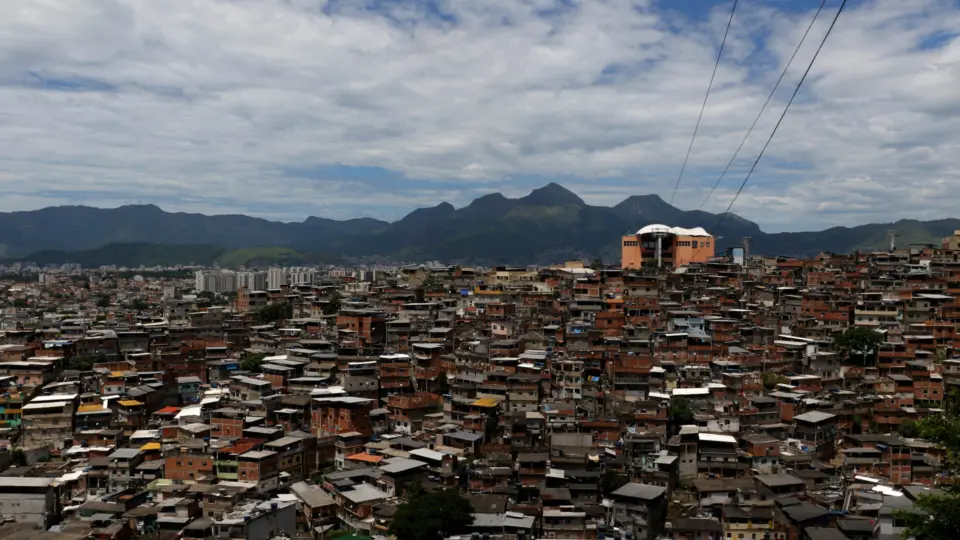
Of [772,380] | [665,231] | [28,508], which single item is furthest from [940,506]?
[665,231]

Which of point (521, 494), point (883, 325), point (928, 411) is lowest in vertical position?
point (521, 494)

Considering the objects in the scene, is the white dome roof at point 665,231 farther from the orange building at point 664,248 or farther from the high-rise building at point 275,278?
the high-rise building at point 275,278

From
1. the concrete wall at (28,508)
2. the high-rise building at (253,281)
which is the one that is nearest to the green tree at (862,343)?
the concrete wall at (28,508)

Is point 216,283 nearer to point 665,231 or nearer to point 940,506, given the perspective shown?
point 665,231

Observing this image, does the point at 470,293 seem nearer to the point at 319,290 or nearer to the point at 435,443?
the point at 319,290

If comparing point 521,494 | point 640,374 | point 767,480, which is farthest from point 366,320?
point 767,480
